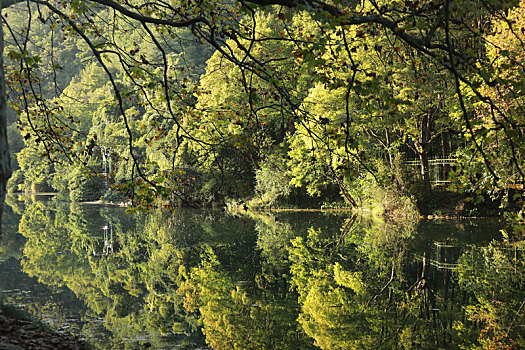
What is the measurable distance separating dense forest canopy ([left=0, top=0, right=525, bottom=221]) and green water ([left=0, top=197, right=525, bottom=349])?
2321 mm

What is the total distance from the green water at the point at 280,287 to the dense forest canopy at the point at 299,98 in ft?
7.61

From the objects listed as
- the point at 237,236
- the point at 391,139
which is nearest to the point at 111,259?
the point at 237,236

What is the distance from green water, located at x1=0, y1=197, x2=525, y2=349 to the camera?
8.40 m

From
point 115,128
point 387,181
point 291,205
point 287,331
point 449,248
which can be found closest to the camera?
point 287,331

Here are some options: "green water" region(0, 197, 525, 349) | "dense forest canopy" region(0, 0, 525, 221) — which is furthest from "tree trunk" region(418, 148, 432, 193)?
"green water" region(0, 197, 525, 349)

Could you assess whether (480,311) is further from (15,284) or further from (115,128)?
(115,128)

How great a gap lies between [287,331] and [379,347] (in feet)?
5.31

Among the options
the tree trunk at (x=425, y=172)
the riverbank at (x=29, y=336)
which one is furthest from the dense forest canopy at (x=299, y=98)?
the riverbank at (x=29, y=336)

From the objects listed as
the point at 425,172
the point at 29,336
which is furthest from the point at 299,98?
the point at 425,172

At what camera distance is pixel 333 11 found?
444 centimetres

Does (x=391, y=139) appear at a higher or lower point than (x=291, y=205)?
higher

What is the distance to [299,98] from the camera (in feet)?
23.4

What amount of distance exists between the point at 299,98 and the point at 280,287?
5.96 meters

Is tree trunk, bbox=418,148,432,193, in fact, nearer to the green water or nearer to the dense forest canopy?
the dense forest canopy
